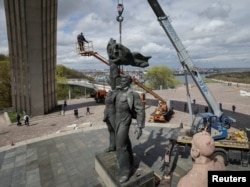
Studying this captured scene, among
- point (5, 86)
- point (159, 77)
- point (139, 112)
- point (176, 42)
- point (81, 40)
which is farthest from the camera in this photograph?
point (159, 77)

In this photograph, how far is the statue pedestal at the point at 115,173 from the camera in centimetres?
724

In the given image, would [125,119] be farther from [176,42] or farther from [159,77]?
[159,77]

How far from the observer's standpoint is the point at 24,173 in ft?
32.3

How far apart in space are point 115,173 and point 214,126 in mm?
→ 6419

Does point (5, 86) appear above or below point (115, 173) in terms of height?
above

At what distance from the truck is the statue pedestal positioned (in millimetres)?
2710

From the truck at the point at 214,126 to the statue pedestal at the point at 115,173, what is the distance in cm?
271

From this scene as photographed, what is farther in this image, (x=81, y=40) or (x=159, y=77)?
(x=159, y=77)

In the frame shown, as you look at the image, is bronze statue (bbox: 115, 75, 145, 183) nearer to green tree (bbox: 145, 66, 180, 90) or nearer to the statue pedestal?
the statue pedestal

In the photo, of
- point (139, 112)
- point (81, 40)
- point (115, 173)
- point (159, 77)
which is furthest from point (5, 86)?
point (159, 77)

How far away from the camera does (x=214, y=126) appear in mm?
11477

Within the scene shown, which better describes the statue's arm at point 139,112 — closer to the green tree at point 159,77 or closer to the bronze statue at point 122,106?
the bronze statue at point 122,106

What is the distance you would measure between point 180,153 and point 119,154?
198 inches

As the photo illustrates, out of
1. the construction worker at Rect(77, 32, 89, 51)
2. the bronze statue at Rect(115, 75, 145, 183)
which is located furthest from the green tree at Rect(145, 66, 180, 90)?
the bronze statue at Rect(115, 75, 145, 183)
